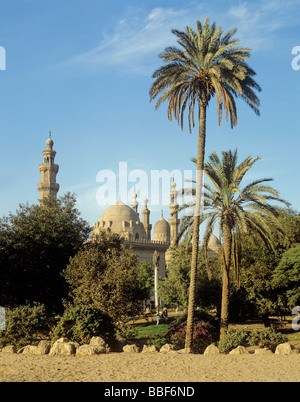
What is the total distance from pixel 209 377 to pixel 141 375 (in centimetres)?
182

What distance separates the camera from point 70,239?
33875 mm

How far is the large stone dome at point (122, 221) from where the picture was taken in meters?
92.0

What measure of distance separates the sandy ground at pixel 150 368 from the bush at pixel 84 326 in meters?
1.87

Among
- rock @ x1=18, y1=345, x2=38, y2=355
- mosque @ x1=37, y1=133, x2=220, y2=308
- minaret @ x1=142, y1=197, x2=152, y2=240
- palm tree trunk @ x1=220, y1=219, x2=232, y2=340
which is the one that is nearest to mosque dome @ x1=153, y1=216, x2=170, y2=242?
mosque @ x1=37, y1=133, x2=220, y2=308

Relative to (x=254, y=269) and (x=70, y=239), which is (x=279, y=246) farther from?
(x=70, y=239)

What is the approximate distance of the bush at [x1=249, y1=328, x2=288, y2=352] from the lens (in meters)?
20.0

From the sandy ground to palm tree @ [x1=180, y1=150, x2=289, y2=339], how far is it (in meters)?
7.91

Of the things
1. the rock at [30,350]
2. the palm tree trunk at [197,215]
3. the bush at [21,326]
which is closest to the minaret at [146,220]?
the palm tree trunk at [197,215]

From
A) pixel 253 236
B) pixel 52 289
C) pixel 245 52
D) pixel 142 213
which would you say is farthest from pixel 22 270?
pixel 142 213

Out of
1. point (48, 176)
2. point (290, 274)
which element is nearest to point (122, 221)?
point (48, 176)

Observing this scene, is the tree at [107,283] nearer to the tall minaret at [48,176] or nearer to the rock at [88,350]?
the rock at [88,350]

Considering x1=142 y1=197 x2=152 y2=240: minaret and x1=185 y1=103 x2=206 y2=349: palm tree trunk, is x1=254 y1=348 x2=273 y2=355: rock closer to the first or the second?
x1=185 y1=103 x2=206 y2=349: palm tree trunk

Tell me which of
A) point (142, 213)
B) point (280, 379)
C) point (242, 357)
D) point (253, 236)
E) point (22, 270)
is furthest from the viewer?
point (142, 213)

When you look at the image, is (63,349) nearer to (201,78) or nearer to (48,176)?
(201,78)
